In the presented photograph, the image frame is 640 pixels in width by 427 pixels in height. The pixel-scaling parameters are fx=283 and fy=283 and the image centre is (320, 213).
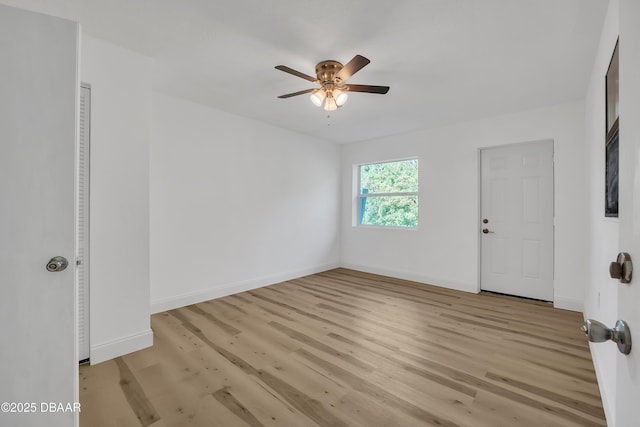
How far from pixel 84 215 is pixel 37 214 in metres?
1.12

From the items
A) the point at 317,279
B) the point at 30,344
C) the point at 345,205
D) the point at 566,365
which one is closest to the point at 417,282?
the point at 317,279

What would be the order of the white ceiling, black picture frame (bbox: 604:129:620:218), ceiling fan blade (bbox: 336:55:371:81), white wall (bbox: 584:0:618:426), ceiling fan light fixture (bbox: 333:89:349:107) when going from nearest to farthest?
black picture frame (bbox: 604:129:620:218), white wall (bbox: 584:0:618:426), the white ceiling, ceiling fan blade (bbox: 336:55:371:81), ceiling fan light fixture (bbox: 333:89:349:107)

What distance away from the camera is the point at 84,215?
7.27ft

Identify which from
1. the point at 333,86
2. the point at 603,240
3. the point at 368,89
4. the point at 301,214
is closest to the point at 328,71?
the point at 333,86

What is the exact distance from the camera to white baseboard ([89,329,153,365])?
2.22 metres

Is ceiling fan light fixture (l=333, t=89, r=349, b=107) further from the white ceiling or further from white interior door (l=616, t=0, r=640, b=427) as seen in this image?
white interior door (l=616, t=0, r=640, b=427)

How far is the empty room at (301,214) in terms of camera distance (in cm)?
125

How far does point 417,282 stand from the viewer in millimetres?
4672

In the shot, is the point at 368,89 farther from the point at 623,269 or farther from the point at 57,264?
the point at 57,264

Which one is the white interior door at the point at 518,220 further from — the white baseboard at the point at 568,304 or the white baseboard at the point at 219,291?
the white baseboard at the point at 219,291

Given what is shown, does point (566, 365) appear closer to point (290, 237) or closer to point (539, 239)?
point (539, 239)

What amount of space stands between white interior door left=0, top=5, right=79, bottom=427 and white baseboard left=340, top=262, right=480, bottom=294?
4.35 metres

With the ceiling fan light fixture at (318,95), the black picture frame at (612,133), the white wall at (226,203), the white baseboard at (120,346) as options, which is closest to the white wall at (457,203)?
the white wall at (226,203)

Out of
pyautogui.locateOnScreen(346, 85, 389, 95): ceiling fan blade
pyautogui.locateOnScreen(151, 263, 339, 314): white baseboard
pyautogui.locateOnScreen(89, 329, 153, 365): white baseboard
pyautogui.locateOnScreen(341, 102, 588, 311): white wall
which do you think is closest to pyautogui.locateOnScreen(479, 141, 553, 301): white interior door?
pyautogui.locateOnScreen(341, 102, 588, 311): white wall
